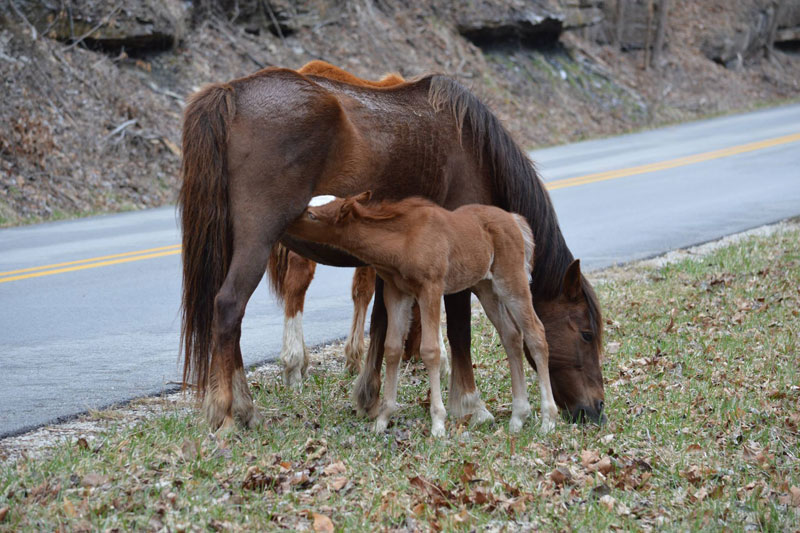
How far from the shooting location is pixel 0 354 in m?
7.17

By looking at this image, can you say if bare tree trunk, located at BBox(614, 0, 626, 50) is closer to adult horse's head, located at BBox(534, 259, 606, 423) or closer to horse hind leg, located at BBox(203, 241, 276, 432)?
adult horse's head, located at BBox(534, 259, 606, 423)

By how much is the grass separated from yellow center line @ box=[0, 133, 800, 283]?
410 centimetres

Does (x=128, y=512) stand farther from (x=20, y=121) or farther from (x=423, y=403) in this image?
(x=20, y=121)

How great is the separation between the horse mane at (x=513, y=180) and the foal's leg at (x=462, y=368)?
0.57m

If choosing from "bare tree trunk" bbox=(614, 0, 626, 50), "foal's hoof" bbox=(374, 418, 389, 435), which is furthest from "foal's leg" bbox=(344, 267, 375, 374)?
"bare tree trunk" bbox=(614, 0, 626, 50)

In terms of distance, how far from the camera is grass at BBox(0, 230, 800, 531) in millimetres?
4223

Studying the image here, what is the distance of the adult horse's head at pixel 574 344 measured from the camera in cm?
605

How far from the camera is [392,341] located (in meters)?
5.58

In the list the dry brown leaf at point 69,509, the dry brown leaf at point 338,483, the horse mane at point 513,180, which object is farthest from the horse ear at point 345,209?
the dry brown leaf at point 69,509

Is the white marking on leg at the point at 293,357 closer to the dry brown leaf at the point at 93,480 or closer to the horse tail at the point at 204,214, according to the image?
the horse tail at the point at 204,214

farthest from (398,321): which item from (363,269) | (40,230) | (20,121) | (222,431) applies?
(20,121)

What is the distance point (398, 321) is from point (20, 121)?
1114cm

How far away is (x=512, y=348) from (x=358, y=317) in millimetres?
1756

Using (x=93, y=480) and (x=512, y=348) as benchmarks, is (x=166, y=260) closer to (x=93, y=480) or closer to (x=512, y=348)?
(x=512, y=348)
